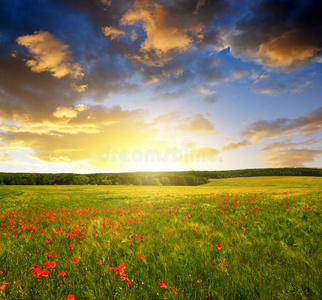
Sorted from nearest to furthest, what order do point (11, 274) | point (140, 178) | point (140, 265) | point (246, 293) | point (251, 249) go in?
point (246, 293)
point (11, 274)
point (140, 265)
point (251, 249)
point (140, 178)

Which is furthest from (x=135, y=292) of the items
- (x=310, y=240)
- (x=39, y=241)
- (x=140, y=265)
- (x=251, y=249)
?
(x=310, y=240)

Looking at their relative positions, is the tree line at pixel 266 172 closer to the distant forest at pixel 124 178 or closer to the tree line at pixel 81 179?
the distant forest at pixel 124 178

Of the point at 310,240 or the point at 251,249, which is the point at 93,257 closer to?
the point at 251,249

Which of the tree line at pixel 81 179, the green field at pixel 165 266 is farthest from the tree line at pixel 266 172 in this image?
the green field at pixel 165 266

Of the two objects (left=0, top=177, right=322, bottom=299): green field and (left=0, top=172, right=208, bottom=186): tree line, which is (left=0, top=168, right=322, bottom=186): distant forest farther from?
(left=0, top=177, right=322, bottom=299): green field

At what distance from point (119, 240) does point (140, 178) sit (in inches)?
3023

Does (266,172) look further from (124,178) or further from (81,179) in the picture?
(81,179)

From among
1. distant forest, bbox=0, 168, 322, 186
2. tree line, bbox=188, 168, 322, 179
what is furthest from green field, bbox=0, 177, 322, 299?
tree line, bbox=188, 168, 322, 179

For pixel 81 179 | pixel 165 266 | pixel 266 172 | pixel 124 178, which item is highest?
pixel 266 172

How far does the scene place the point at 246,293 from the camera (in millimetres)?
2656

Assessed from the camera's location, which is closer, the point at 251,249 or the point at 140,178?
the point at 251,249

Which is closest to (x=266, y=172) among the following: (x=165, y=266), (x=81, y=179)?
(x=81, y=179)

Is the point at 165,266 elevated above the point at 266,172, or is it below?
below

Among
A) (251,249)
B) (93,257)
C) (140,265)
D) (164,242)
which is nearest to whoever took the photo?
(140,265)
